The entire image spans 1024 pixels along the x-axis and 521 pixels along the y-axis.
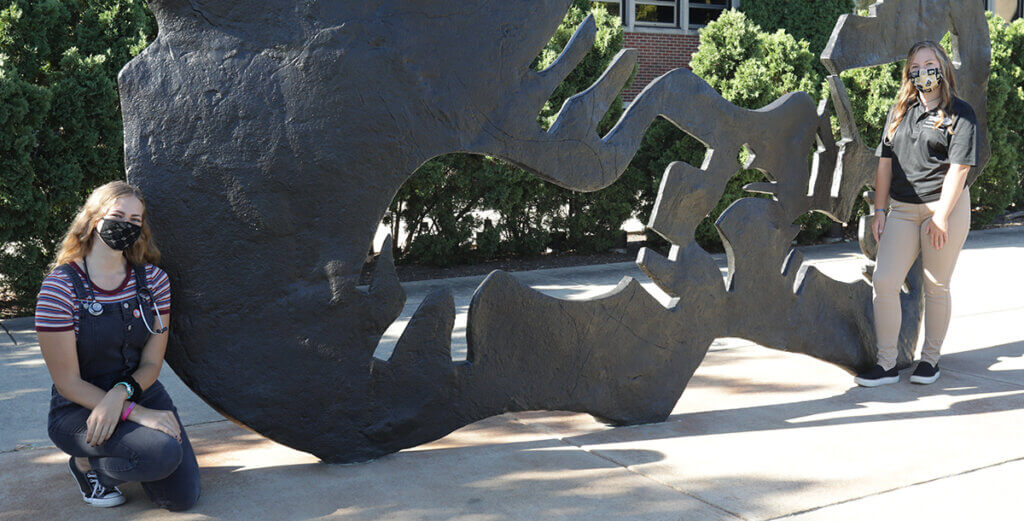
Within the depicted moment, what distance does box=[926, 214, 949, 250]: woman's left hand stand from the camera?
15.2ft

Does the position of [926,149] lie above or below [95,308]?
above

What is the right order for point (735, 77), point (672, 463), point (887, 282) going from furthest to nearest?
point (735, 77), point (887, 282), point (672, 463)

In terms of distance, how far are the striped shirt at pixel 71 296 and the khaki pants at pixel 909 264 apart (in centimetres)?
363

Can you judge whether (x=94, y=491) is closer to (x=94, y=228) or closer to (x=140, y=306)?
(x=140, y=306)

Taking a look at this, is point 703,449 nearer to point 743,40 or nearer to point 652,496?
point 652,496

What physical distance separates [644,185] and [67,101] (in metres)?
5.79

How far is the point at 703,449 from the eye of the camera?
155 inches

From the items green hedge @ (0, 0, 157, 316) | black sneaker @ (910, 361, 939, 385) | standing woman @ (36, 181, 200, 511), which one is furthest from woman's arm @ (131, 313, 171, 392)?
green hedge @ (0, 0, 157, 316)

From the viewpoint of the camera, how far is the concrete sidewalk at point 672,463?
129 inches

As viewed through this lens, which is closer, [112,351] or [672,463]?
[112,351]

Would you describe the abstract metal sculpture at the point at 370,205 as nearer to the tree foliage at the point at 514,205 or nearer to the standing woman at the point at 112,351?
the standing woman at the point at 112,351

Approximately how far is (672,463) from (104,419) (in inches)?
86.3

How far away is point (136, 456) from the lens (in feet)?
10.2

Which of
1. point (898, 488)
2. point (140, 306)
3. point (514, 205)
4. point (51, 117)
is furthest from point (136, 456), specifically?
point (514, 205)
